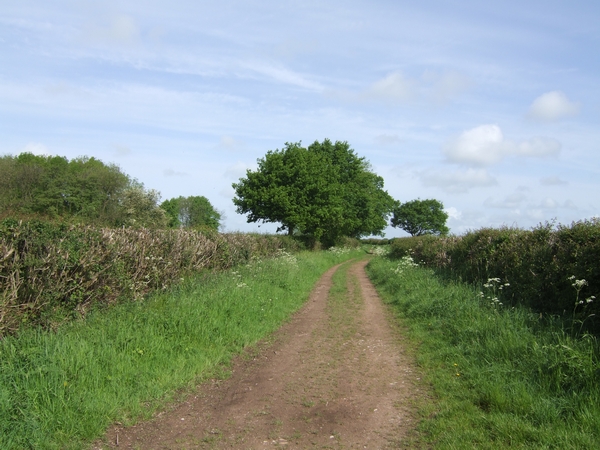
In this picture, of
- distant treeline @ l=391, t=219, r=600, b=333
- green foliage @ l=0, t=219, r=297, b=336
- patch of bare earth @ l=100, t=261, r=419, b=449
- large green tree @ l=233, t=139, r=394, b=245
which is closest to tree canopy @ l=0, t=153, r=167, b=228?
large green tree @ l=233, t=139, r=394, b=245

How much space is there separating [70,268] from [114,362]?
249 cm

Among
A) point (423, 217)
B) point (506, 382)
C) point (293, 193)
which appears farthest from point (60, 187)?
point (423, 217)

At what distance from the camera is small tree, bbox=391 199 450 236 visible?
93938 millimetres

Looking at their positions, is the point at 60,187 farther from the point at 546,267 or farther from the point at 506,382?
the point at 506,382

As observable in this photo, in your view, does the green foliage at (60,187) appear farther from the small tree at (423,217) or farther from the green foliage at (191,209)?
the small tree at (423,217)

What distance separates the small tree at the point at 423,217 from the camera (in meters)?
93.9

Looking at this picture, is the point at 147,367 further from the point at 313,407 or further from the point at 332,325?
the point at 332,325

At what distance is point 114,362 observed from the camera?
6.15 m

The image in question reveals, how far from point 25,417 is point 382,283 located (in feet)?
50.3

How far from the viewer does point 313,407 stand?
5633mm

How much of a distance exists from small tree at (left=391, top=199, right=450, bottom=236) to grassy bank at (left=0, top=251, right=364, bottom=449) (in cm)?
8680

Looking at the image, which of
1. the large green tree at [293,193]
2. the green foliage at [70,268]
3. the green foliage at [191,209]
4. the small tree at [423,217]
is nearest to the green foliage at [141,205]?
the large green tree at [293,193]

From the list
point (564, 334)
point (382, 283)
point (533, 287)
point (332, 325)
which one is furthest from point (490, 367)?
point (382, 283)

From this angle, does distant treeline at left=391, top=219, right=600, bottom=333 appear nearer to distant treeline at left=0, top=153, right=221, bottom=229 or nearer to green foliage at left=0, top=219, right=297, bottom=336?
green foliage at left=0, top=219, right=297, bottom=336
